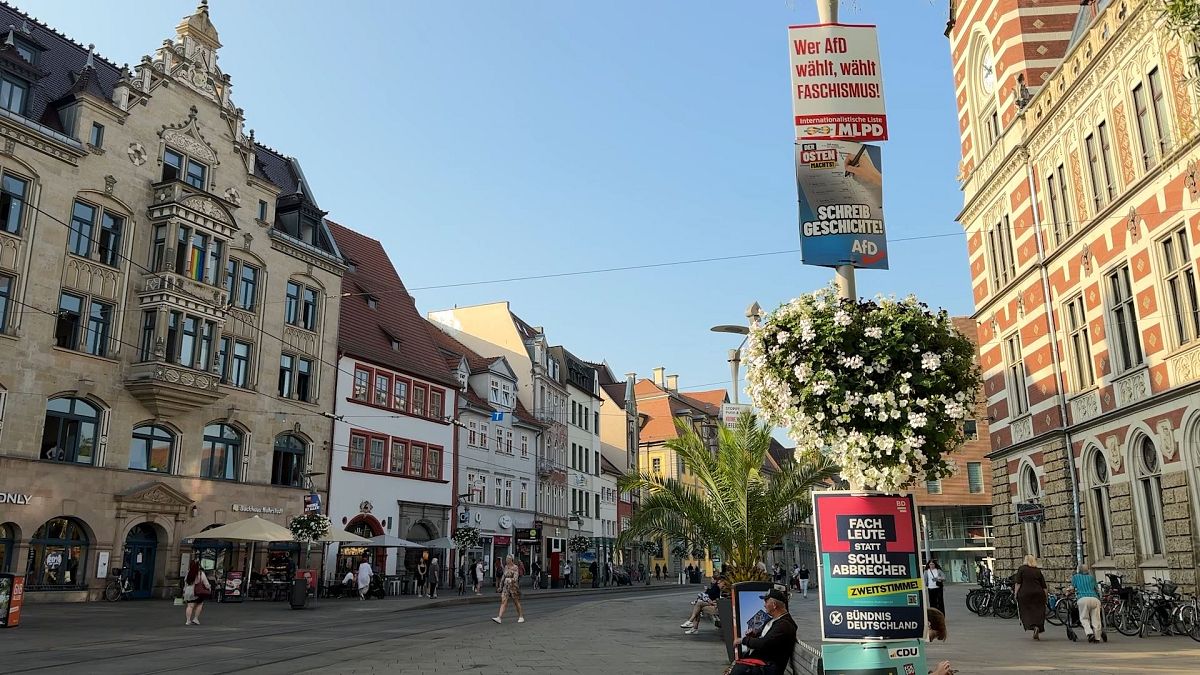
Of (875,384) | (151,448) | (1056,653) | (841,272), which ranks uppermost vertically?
(151,448)

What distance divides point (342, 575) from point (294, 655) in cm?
2456

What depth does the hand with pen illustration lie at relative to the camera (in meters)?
10.2

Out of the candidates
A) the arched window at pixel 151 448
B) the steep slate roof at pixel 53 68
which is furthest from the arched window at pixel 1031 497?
the steep slate roof at pixel 53 68

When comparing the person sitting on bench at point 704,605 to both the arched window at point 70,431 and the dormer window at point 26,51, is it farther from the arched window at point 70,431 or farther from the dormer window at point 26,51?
the dormer window at point 26,51

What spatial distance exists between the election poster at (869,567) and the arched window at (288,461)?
Answer: 103ft

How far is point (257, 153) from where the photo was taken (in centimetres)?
4059

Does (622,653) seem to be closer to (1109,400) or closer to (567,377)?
(1109,400)

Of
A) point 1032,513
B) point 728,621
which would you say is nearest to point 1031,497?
point 1032,513

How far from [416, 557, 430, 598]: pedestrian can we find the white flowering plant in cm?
3071

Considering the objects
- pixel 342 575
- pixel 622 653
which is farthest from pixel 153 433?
pixel 622 653

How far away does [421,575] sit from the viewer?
39.2m

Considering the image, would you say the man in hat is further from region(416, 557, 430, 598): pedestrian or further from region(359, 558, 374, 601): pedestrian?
region(416, 557, 430, 598): pedestrian

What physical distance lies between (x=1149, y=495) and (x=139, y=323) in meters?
30.5

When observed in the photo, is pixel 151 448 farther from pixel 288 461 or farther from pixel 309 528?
pixel 288 461
